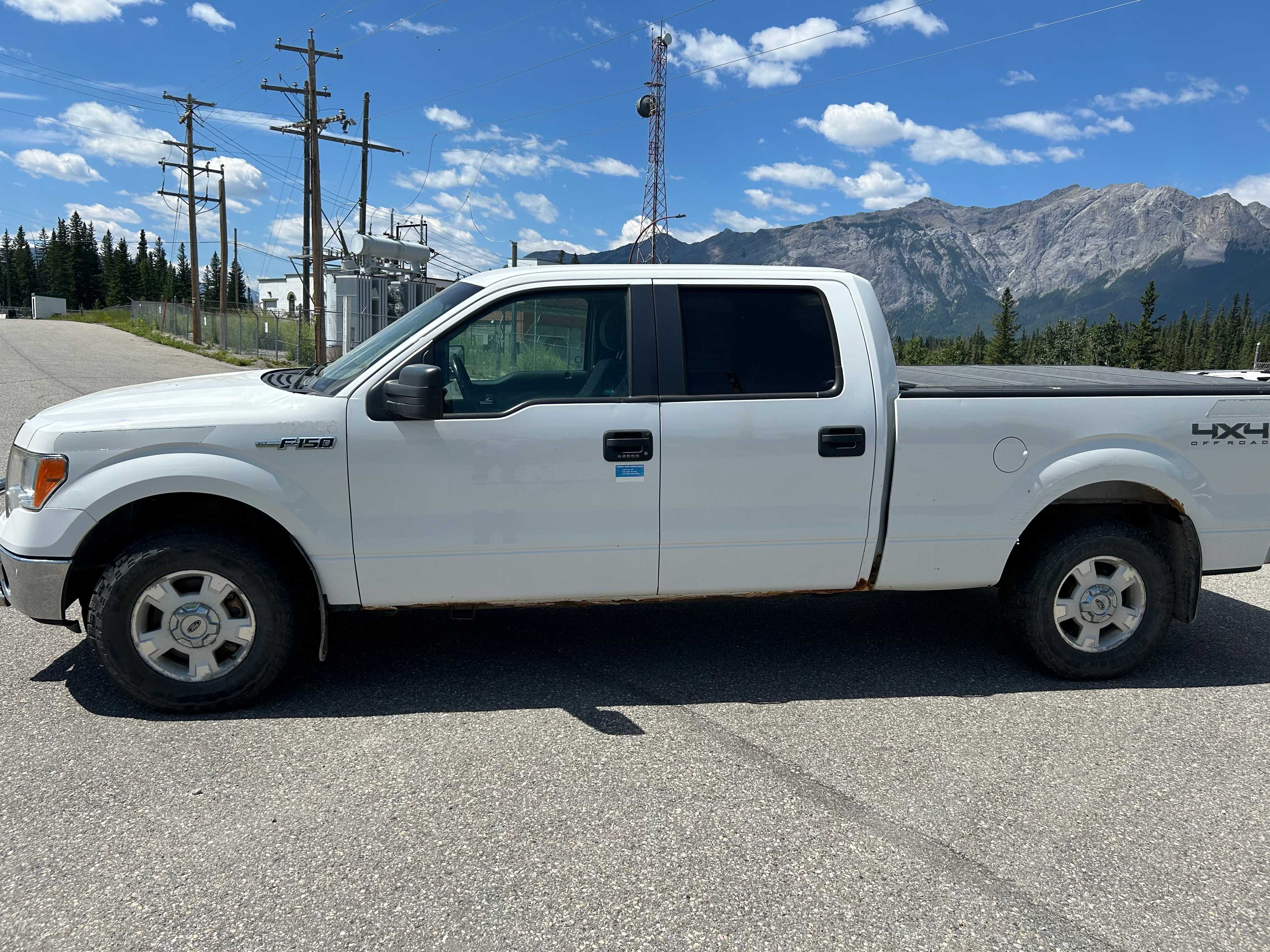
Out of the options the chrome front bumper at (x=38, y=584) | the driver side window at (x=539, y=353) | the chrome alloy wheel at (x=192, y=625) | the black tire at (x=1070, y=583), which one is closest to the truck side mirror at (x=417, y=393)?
the driver side window at (x=539, y=353)

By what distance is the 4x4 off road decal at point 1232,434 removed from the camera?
15.1 ft

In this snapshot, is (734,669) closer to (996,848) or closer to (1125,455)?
(996,848)

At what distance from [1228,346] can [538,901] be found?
741 ft

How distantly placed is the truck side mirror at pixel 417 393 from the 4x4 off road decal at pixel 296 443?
14.1 inches

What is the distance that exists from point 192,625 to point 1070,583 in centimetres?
425

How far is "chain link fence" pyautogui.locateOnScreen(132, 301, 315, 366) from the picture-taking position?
113ft

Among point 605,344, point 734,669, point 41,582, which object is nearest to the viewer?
point 41,582

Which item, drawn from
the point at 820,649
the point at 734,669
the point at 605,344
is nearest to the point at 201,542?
the point at 605,344

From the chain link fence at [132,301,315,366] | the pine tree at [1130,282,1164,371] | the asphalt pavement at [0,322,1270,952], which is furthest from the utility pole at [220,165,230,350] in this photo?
the pine tree at [1130,282,1164,371]

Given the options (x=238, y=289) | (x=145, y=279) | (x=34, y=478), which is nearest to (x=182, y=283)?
(x=145, y=279)

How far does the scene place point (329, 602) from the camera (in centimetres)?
421

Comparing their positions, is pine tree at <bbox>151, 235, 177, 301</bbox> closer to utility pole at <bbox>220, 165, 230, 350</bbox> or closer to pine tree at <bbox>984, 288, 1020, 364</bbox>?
utility pole at <bbox>220, 165, 230, 350</bbox>

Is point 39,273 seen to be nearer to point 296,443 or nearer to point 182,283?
point 182,283

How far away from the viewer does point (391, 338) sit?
4387 mm
